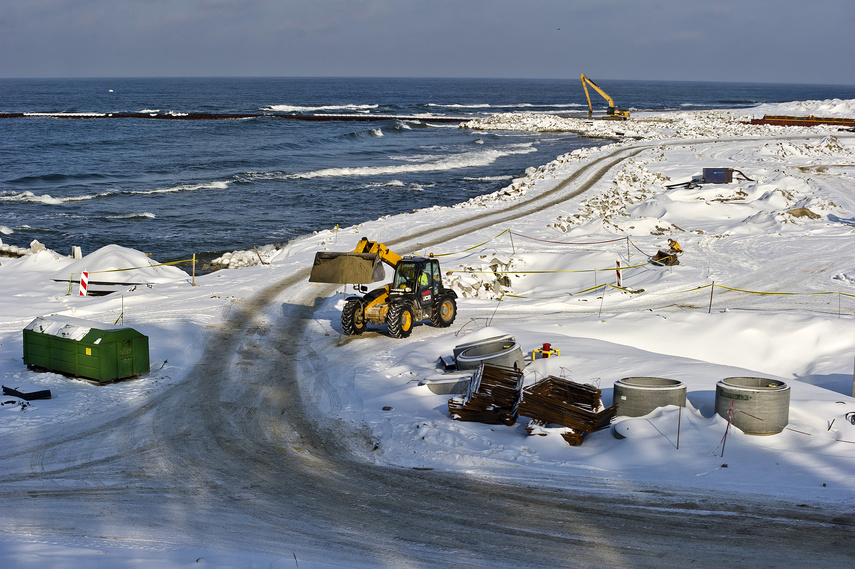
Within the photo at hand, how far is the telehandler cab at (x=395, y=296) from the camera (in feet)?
61.9

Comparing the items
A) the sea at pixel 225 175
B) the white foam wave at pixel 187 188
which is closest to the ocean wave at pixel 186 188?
the white foam wave at pixel 187 188

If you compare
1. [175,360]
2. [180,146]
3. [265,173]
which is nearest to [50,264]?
[175,360]

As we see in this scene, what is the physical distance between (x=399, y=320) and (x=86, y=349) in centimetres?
775

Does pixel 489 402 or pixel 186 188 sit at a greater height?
pixel 186 188

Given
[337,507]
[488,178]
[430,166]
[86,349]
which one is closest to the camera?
[337,507]

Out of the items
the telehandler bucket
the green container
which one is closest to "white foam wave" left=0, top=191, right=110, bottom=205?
the green container

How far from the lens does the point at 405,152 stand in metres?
76.7

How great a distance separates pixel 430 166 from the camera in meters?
65.9

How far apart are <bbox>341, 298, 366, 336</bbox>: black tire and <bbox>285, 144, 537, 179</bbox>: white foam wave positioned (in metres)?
40.0

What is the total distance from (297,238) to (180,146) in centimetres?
4387

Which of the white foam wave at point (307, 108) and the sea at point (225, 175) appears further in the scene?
the white foam wave at point (307, 108)

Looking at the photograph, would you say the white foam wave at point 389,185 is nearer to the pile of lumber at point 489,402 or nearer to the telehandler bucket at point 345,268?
the telehandler bucket at point 345,268

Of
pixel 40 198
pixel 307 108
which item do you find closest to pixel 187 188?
pixel 40 198

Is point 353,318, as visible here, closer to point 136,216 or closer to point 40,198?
point 136,216
